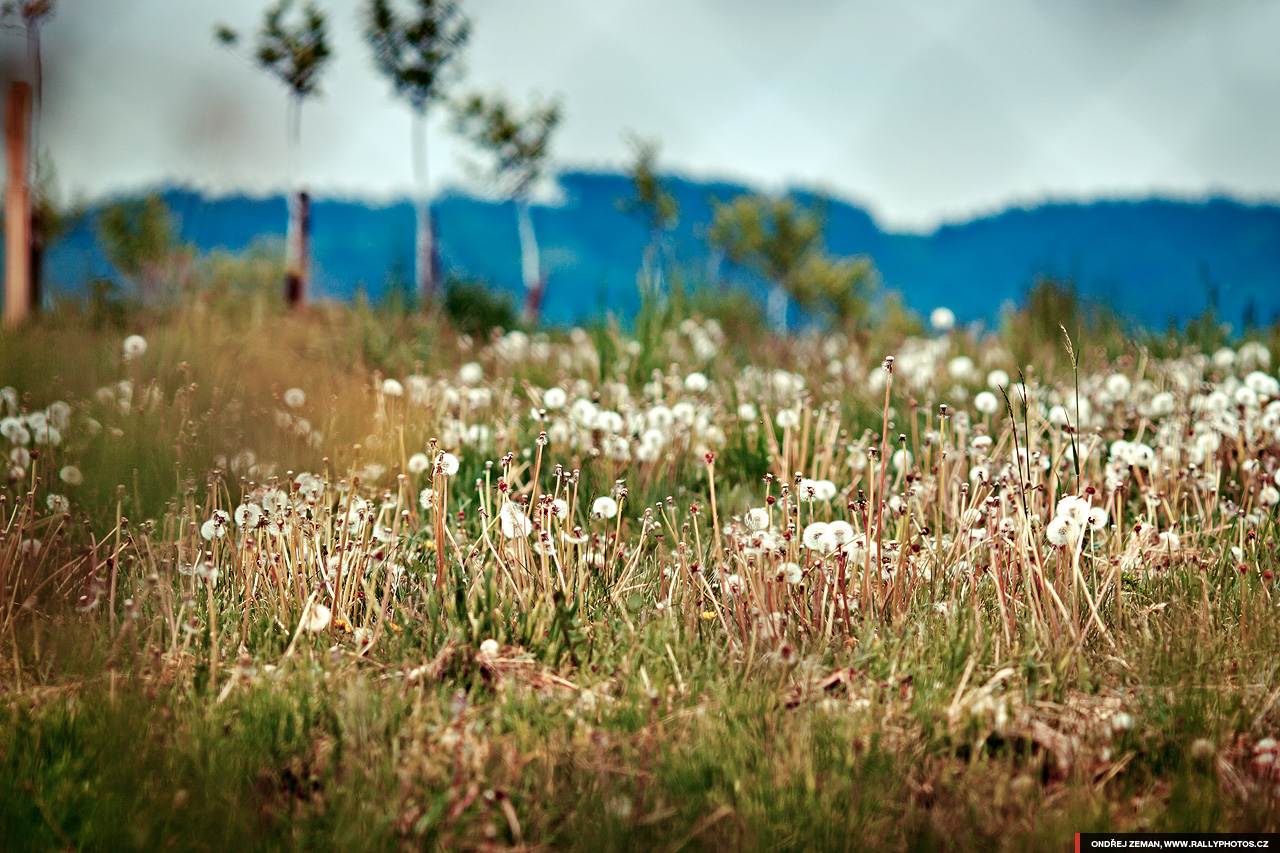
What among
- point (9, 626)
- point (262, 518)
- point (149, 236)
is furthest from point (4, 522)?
point (149, 236)

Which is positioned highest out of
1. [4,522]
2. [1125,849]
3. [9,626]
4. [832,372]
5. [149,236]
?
[149,236]

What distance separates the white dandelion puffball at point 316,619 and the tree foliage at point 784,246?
2179cm

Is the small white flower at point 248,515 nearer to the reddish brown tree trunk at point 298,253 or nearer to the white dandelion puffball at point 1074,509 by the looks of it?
the white dandelion puffball at point 1074,509

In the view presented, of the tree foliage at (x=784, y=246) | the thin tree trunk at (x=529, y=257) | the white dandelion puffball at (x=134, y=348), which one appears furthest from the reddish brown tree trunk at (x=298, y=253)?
the tree foliage at (x=784, y=246)

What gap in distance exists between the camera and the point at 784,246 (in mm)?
24672

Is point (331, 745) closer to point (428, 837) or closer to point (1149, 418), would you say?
point (428, 837)

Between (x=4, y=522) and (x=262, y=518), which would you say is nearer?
(x=262, y=518)

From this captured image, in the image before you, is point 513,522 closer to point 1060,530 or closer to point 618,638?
point 618,638

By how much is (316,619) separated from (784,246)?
23.4m

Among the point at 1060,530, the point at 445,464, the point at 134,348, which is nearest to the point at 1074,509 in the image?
the point at 1060,530

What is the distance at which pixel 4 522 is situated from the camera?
9.80 feet

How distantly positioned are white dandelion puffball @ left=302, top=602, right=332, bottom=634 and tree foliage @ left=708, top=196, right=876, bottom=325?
21793 millimetres

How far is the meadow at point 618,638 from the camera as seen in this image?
1.86m

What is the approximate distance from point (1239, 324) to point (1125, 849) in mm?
5869
